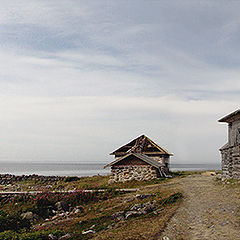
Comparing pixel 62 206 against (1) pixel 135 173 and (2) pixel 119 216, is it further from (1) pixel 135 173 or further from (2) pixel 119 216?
(1) pixel 135 173

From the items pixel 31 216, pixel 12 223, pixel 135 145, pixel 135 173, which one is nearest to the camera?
pixel 12 223

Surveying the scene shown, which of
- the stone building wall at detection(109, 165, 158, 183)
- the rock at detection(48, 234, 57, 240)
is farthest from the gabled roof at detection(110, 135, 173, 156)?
the rock at detection(48, 234, 57, 240)

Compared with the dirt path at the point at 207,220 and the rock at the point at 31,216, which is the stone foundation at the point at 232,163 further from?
the rock at the point at 31,216

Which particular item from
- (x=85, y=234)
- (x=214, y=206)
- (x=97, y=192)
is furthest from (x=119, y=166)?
(x=85, y=234)

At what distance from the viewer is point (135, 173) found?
3828 centimetres

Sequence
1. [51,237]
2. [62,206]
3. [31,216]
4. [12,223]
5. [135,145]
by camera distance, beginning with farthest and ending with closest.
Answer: [135,145]
[62,206]
[31,216]
[12,223]
[51,237]

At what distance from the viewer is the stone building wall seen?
38.2m

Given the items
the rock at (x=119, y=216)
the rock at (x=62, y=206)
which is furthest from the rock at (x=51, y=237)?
the rock at (x=62, y=206)

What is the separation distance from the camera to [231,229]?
1205 centimetres

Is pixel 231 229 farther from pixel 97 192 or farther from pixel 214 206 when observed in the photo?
pixel 97 192

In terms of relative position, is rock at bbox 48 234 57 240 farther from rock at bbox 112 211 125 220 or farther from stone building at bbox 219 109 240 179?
stone building at bbox 219 109 240 179

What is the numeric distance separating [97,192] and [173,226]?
682 inches

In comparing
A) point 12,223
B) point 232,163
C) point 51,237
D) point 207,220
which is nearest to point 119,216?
point 51,237

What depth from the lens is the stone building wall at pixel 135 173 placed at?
38.2 metres
